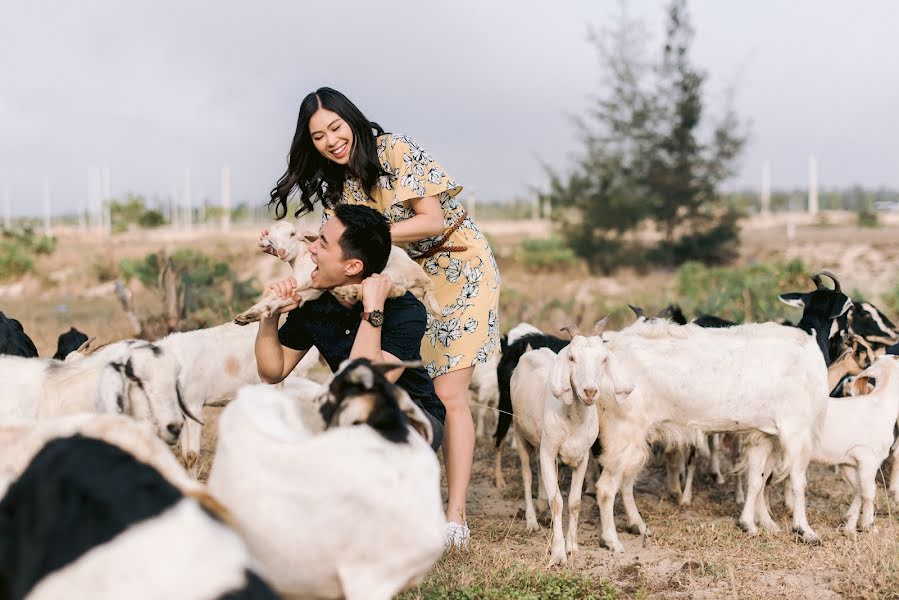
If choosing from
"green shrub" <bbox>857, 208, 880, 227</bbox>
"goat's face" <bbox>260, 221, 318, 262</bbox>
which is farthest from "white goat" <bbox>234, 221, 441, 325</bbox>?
"green shrub" <bbox>857, 208, 880, 227</bbox>

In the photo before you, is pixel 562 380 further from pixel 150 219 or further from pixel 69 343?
pixel 150 219

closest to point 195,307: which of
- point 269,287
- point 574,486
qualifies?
point 574,486

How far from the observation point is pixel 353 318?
13.2 feet

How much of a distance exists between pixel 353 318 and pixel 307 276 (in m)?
0.76

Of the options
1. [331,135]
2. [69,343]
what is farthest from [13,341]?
[331,135]

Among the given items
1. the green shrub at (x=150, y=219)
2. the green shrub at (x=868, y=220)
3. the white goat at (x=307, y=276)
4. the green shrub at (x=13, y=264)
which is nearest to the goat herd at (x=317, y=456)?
the white goat at (x=307, y=276)

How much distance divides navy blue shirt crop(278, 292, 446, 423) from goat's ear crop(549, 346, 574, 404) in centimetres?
128

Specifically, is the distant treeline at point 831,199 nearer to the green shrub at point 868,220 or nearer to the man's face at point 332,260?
the green shrub at point 868,220

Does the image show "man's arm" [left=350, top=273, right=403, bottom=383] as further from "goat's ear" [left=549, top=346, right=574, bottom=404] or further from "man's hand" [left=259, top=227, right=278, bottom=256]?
"goat's ear" [left=549, top=346, right=574, bottom=404]

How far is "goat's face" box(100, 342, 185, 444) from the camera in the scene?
361 cm

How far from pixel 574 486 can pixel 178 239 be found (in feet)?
109

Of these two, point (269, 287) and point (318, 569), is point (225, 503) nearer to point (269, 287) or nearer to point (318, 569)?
point (318, 569)

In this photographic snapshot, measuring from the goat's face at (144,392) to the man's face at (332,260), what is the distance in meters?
0.80

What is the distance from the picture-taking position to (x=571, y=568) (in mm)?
5066
